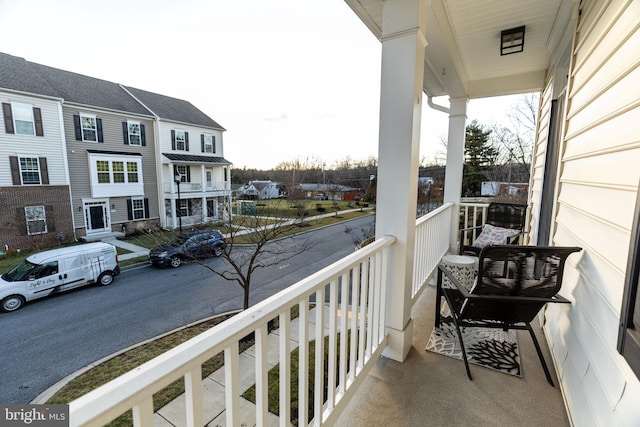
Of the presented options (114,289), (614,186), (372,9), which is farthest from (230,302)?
(614,186)

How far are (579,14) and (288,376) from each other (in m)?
2.90

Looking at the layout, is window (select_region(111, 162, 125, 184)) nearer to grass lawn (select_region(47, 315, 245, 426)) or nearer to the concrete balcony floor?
grass lawn (select_region(47, 315, 245, 426))

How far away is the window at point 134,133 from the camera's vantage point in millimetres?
5938

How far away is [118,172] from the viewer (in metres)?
5.99

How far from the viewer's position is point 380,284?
71.5 inches

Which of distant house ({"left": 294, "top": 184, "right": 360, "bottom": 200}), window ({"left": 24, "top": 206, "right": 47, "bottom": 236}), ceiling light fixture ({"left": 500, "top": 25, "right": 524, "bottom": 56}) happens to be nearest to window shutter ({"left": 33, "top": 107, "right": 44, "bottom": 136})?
window ({"left": 24, "top": 206, "right": 47, "bottom": 236})

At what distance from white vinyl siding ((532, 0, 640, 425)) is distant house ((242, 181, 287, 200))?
17.4 feet

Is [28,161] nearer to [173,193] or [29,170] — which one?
[29,170]

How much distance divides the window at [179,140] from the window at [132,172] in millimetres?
1086

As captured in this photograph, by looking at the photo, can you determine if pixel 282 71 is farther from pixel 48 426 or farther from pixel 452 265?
pixel 48 426

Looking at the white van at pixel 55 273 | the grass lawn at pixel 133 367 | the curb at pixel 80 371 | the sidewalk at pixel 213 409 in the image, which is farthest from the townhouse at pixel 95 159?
the sidewalk at pixel 213 409

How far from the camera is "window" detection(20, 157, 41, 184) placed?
13.0 feet

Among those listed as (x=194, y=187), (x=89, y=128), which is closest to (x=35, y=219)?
(x=89, y=128)

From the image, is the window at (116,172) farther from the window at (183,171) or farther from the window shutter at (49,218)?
the window shutter at (49,218)
